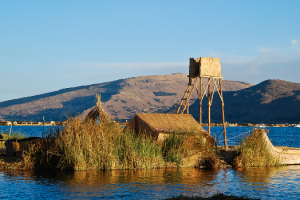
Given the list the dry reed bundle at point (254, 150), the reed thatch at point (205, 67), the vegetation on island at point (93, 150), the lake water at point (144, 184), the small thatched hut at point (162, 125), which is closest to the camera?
the lake water at point (144, 184)

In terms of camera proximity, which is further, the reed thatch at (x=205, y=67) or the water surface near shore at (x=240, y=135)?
the reed thatch at (x=205, y=67)

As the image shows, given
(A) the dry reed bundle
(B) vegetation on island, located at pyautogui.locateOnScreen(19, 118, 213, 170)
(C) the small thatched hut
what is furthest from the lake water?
(C) the small thatched hut

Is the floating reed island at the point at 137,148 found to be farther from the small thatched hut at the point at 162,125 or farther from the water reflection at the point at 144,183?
the water reflection at the point at 144,183

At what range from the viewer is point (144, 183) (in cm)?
1792

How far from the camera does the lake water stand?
15.8 metres

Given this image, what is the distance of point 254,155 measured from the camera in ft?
81.7

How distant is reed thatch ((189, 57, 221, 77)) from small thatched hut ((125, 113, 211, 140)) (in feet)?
11.8

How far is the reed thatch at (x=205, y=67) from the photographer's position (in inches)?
1135

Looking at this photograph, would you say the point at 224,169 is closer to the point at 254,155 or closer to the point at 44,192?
the point at 254,155

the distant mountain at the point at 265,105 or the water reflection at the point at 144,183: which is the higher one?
the distant mountain at the point at 265,105

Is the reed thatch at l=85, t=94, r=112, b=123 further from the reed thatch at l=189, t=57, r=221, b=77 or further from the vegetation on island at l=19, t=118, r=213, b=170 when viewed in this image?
the reed thatch at l=189, t=57, r=221, b=77

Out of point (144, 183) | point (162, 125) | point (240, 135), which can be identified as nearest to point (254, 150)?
point (240, 135)

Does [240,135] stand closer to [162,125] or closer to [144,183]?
[162,125]

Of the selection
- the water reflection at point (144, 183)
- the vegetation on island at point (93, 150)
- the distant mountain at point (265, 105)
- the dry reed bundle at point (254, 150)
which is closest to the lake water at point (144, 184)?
the water reflection at point (144, 183)
